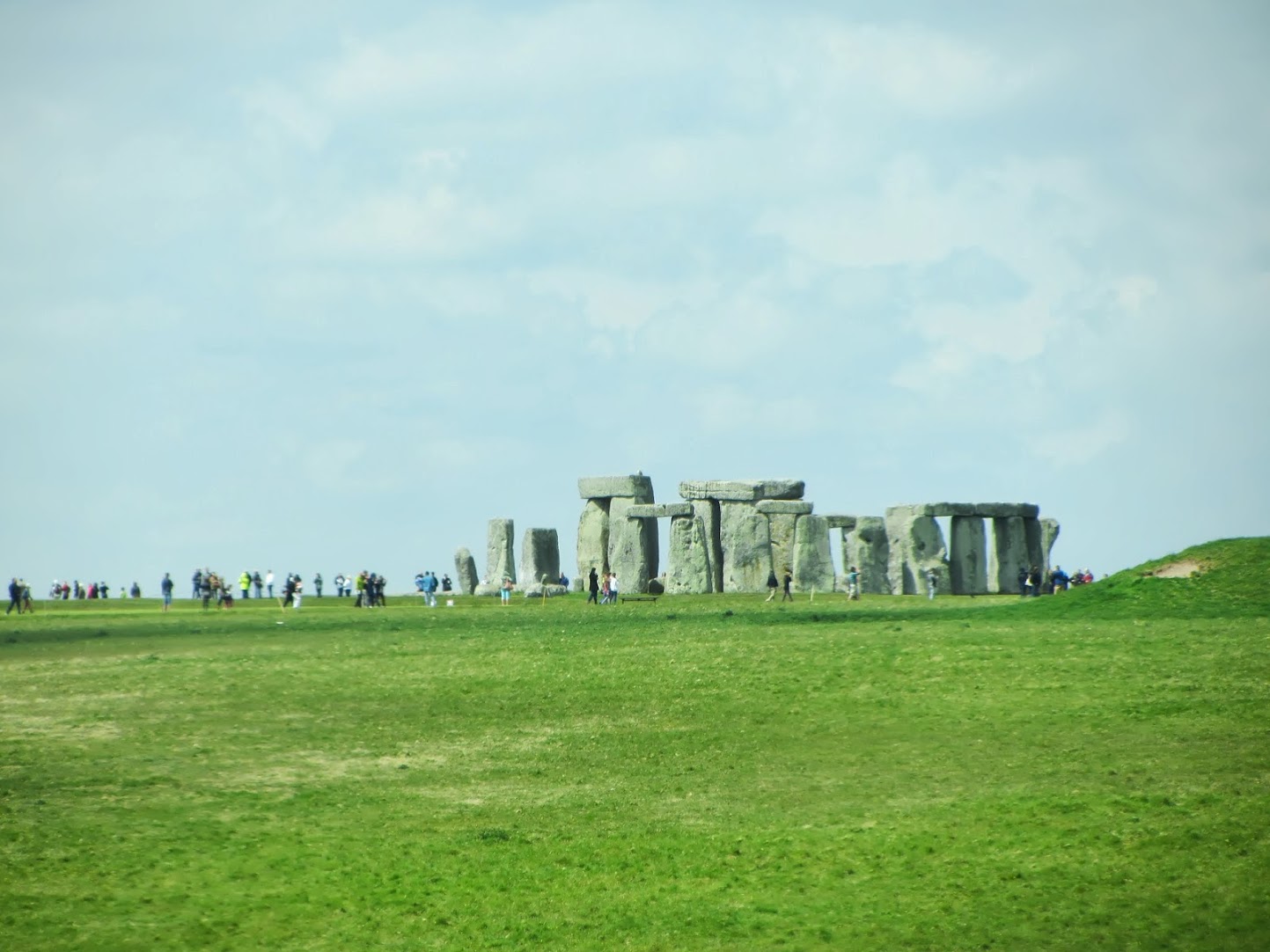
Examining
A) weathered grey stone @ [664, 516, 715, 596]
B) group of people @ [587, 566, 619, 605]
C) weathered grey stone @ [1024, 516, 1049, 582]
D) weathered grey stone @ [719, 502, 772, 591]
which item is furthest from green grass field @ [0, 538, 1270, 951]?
weathered grey stone @ [1024, 516, 1049, 582]

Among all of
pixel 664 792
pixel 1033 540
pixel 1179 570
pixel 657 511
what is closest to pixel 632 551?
pixel 657 511

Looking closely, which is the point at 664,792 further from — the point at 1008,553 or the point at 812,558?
the point at 1008,553

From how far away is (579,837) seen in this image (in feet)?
71.4

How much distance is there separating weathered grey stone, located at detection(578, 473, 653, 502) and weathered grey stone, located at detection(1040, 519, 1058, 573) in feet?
52.4

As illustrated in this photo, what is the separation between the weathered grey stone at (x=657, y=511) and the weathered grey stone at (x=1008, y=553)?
35.8 ft

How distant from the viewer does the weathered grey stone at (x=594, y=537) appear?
62.6m

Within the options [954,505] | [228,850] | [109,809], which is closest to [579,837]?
[228,850]

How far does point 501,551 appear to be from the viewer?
64.3 meters

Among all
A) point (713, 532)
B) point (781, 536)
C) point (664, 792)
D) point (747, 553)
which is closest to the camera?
point (664, 792)

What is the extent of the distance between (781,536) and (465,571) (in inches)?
561

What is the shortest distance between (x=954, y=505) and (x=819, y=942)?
4087cm

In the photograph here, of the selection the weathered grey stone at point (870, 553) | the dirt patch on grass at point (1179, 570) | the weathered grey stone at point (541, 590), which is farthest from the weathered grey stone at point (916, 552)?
the dirt patch on grass at point (1179, 570)

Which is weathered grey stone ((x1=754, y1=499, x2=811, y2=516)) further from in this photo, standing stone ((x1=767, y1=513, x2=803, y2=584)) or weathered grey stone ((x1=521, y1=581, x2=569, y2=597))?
weathered grey stone ((x1=521, y1=581, x2=569, y2=597))

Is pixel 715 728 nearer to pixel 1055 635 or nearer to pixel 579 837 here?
pixel 579 837
